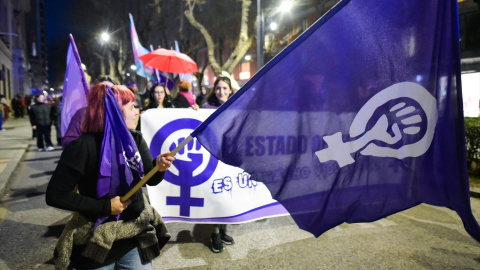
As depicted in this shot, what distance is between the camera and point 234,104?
2.02 meters

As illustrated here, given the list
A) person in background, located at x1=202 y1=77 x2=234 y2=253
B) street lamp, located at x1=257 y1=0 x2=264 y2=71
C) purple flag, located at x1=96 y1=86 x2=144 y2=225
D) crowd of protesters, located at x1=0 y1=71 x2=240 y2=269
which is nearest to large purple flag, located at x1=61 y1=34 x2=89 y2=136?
person in background, located at x1=202 y1=77 x2=234 y2=253

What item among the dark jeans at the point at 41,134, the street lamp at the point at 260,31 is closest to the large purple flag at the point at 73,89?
the dark jeans at the point at 41,134

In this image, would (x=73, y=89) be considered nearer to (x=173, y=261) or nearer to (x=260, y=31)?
(x=173, y=261)

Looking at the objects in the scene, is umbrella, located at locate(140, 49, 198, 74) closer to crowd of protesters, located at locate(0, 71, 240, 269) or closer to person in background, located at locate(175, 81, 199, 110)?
person in background, located at locate(175, 81, 199, 110)

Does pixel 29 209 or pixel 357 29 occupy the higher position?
pixel 357 29

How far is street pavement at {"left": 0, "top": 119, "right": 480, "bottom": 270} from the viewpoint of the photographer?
3510 mm

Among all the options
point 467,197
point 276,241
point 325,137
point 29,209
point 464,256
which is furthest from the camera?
point 29,209

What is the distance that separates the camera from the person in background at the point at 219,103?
3852 millimetres

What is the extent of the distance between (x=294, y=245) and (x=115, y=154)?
9.09 feet

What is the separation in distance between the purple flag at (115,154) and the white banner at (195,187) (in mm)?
1826

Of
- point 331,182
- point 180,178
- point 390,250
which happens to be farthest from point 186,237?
point 331,182

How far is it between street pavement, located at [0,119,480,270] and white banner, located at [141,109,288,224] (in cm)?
44

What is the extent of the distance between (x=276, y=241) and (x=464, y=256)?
2.01 meters

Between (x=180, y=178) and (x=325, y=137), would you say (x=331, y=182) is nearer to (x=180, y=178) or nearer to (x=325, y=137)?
(x=325, y=137)
